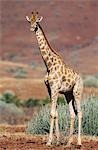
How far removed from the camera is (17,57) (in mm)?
80562

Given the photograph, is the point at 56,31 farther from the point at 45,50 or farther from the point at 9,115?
A: the point at 45,50

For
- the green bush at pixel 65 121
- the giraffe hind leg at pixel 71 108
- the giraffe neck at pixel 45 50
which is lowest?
the giraffe hind leg at pixel 71 108

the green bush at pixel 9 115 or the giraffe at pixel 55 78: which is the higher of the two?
the green bush at pixel 9 115

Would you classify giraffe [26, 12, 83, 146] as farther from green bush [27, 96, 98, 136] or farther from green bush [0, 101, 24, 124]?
green bush [0, 101, 24, 124]

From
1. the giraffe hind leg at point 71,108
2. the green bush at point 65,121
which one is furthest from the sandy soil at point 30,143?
the green bush at point 65,121

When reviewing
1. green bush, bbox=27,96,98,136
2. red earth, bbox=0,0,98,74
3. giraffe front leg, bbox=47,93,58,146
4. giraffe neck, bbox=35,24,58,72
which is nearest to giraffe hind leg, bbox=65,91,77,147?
giraffe front leg, bbox=47,93,58,146

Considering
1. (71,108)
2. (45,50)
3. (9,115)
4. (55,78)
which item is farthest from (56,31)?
(55,78)

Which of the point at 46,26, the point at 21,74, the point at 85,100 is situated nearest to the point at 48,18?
the point at 46,26

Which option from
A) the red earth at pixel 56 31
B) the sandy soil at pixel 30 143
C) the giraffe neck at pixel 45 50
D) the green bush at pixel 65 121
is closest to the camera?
the sandy soil at pixel 30 143

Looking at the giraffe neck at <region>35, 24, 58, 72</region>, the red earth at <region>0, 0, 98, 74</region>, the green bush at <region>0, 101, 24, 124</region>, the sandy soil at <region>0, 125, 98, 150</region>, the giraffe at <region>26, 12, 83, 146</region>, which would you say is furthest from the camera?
the red earth at <region>0, 0, 98, 74</region>

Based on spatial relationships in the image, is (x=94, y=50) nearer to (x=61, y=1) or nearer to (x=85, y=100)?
(x=61, y=1)

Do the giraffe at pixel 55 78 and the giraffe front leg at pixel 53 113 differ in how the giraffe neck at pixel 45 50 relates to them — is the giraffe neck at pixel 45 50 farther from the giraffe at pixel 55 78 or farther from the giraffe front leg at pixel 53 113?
the giraffe front leg at pixel 53 113

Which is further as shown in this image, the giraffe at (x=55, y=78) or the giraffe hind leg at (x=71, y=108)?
the giraffe hind leg at (x=71, y=108)

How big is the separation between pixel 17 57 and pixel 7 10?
1233 centimetres
